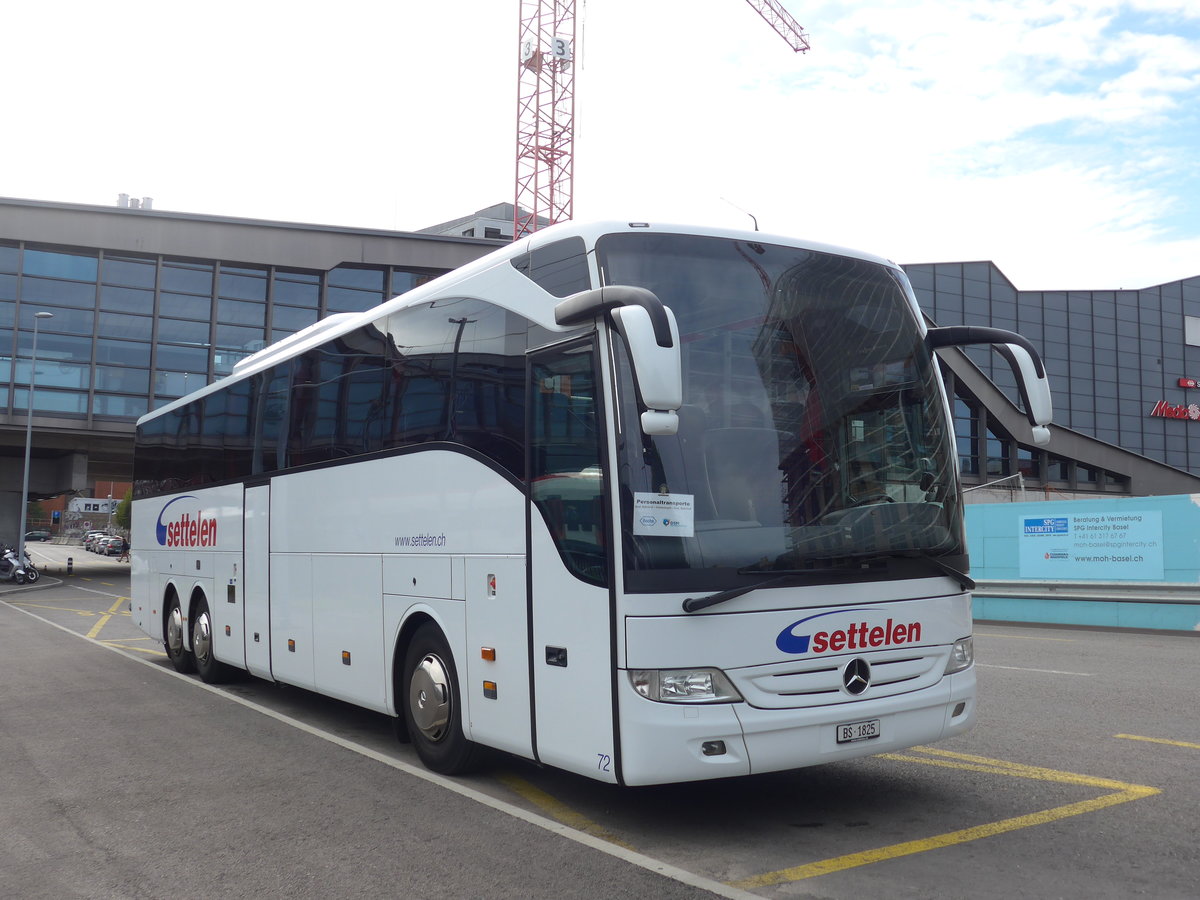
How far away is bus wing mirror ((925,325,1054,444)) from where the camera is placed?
21.1 feet

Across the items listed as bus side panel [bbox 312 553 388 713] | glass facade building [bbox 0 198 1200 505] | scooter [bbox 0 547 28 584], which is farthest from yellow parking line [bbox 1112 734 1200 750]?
scooter [bbox 0 547 28 584]

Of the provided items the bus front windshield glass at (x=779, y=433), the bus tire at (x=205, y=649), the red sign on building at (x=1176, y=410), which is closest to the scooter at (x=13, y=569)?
the bus tire at (x=205, y=649)

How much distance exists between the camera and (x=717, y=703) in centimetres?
A: 531

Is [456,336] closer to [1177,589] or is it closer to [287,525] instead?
[287,525]

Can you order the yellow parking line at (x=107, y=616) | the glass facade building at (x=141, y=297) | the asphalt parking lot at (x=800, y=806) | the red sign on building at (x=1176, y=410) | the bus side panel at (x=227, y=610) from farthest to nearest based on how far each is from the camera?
the red sign on building at (x=1176, y=410)
the glass facade building at (x=141, y=297)
the yellow parking line at (x=107, y=616)
the bus side panel at (x=227, y=610)
the asphalt parking lot at (x=800, y=806)

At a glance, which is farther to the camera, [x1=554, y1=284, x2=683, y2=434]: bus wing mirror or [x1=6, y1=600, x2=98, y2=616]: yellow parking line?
[x1=6, y1=600, x2=98, y2=616]: yellow parking line

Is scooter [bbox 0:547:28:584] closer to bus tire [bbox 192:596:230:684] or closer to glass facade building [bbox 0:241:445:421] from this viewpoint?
glass facade building [bbox 0:241:445:421]

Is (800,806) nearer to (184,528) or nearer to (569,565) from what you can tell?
(569,565)

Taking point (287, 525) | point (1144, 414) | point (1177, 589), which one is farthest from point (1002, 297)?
point (287, 525)

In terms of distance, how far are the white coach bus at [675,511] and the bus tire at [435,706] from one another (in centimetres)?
3

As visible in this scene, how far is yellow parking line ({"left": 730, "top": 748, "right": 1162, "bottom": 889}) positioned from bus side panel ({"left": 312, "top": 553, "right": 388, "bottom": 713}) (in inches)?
149

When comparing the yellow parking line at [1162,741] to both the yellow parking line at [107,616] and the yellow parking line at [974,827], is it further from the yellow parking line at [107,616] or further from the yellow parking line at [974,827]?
the yellow parking line at [107,616]

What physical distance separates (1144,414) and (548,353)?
216ft

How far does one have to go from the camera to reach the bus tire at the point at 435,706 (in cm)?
700
